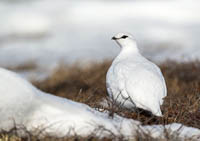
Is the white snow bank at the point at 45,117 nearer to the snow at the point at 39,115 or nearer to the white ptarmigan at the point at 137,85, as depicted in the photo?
the snow at the point at 39,115

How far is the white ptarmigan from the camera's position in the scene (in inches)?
147

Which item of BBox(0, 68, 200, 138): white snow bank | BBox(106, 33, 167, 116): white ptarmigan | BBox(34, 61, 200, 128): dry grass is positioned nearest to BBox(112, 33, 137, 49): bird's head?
BBox(106, 33, 167, 116): white ptarmigan

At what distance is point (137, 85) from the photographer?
385 cm

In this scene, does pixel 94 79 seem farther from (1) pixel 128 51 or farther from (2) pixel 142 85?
(2) pixel 142 85

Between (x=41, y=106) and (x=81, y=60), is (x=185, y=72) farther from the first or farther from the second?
(x=41, y=106)

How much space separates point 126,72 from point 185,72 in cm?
443

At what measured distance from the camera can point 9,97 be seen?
8.79ft

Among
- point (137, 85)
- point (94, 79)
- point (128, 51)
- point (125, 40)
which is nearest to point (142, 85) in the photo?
point (137, 85)

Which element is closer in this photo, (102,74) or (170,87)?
(170,87)

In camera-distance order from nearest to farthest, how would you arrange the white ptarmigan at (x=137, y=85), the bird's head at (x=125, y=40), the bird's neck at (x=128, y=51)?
the white ptarmigan at (x=137, y=85), the bird's neck at (x=128, y=51), the bird's head at (x=125, y=40)

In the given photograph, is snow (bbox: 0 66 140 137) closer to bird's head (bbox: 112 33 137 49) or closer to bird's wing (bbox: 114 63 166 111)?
bird's wing (bbox: 114 63 166 111)

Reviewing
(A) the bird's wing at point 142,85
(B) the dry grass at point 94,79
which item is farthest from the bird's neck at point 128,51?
(B) the dry grass at point 94,79

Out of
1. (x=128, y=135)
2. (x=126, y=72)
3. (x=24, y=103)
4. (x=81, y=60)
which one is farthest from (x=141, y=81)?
(x=81, y=60)

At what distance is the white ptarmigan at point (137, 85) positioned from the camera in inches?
147
